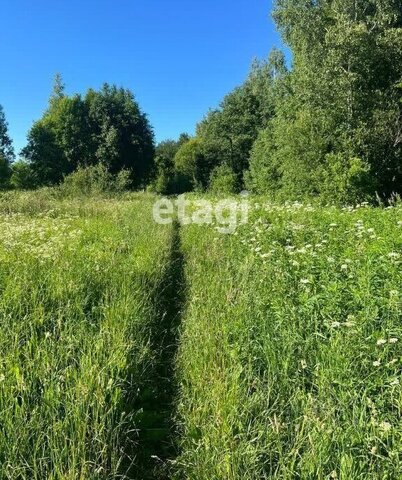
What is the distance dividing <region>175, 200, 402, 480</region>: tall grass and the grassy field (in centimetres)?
1

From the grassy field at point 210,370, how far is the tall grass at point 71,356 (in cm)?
2

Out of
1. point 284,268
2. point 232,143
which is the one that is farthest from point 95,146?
point 284,268

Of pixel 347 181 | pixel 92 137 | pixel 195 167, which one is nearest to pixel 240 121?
pixel 195 167

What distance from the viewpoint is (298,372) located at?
297 cm

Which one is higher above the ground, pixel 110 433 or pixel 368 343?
pixel 368 343

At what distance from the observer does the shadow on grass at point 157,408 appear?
2.73 m

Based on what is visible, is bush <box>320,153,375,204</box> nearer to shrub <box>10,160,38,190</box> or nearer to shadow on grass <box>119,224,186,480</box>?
shadow on grass <box>119,224,186,480</box>

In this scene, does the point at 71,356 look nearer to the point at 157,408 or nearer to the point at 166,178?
the point at 157,408

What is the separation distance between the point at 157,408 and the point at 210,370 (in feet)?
1.84

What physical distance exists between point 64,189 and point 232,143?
2631 centimetres

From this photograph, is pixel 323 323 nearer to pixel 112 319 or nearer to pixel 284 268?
pixel 284 268

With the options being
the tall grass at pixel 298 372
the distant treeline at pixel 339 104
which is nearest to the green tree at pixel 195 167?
the distant treeline at pixel 339 104

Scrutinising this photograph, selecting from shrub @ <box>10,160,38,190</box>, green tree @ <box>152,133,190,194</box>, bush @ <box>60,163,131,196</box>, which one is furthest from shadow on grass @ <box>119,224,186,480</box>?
green tree @ <box>152,133,190,194</box>

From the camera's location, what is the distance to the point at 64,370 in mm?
2934
